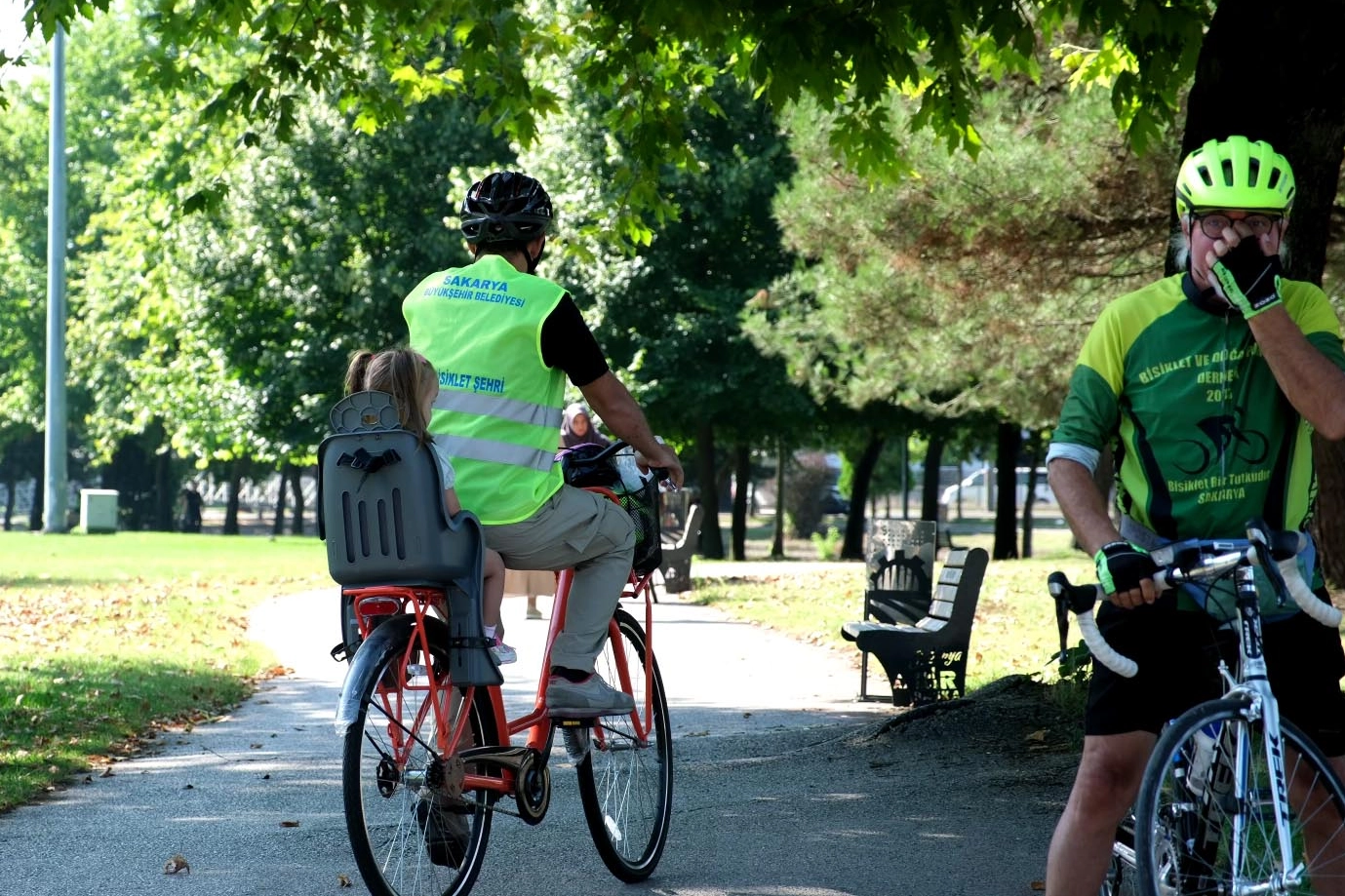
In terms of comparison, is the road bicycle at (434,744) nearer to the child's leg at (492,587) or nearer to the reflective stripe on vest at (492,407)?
the child's leg at (492,587)

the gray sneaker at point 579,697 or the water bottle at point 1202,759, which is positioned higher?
the water bottle at point 1202,759

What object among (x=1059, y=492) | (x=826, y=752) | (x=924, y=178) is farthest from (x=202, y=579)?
(x=1059, y=492)

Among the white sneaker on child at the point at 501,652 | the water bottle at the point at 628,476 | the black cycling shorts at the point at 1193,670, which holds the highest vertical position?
the water bottle at the point at 628,476

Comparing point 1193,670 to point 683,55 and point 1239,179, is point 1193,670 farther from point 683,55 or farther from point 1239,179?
point 683,55

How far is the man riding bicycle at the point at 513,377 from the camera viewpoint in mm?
4984

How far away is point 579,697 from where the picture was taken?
5.30m

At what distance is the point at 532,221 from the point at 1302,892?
2.80 meters

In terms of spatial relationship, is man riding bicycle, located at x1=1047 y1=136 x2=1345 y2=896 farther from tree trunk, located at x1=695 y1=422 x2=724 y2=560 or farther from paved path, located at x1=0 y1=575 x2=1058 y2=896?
tree trunk, located at x1=695 y1=422 x2=724 y2=560

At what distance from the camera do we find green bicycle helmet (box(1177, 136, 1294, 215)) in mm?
3643

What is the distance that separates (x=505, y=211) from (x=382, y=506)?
1.00 meters

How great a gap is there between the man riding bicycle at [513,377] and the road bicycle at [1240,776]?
6.12ft

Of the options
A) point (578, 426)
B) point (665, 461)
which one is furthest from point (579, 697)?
point (578, 426)

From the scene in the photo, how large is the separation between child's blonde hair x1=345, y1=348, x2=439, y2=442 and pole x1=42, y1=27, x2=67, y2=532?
30.1m

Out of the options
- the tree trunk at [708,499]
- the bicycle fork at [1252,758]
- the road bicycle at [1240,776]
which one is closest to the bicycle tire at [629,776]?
the road bicycle at [1240,776]
